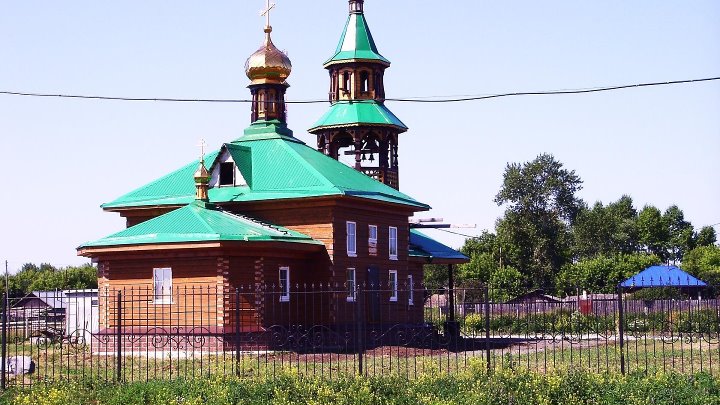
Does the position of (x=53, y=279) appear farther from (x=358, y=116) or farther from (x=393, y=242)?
(x=393, y=242)

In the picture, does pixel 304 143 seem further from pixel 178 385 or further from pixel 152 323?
pixel 178 385

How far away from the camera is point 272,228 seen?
105 feet

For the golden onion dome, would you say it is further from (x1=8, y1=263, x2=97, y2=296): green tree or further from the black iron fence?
(x1=8, y1=263, x2=97, y2=296): green tree

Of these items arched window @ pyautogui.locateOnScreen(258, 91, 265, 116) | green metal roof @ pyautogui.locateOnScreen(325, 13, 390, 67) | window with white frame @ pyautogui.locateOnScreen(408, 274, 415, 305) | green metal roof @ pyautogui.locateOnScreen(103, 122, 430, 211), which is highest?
green metal roof @ pyautogui.locateOnScreen(325, 13, 390, 67)

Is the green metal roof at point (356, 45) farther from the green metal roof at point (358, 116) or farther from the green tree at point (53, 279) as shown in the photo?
the green tree at point (53, 279)

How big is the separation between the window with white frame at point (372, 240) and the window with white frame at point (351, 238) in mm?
971

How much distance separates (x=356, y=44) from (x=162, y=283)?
1575 centimetres

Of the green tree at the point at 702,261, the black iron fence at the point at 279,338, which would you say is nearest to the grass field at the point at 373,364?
the black iron fence at the point at 279,338

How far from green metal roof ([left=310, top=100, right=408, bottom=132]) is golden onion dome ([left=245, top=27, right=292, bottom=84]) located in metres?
4.38

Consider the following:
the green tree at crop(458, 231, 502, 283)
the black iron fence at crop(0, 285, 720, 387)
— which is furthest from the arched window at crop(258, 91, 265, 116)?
the green tree at crop(458, 231, 502, 283)

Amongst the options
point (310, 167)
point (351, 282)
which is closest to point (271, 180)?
point (310, 167)

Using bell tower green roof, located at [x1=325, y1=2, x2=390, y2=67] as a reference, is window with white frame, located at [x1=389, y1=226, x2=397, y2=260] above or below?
below

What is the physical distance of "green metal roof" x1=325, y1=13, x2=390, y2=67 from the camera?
41.9m

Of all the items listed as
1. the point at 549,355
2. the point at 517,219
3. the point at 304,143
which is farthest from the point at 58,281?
the point at 549,355
